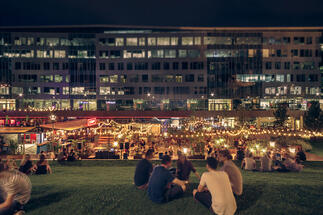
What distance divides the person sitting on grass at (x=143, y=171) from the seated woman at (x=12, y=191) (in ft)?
10.1

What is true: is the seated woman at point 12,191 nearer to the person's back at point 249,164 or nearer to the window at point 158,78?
the person's back at point 249,164

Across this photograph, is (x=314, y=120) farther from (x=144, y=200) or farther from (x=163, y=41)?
(x=163, y=41)

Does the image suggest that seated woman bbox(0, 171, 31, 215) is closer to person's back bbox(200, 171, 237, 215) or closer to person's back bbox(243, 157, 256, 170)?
person's back bbox(200, 171, 237, 215)

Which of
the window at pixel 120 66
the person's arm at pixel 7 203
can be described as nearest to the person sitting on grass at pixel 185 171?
the person's arm at pixel 7 203

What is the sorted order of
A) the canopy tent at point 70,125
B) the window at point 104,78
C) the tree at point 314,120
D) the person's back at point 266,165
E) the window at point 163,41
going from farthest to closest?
the window at point 104,78
the window at point 163,41
the tree at point 314,120
the canopy tent at point 70,125
the person's back at point 266,165

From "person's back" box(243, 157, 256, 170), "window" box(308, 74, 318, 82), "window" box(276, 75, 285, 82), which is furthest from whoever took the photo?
"window" box(276, 75, 285, 82)

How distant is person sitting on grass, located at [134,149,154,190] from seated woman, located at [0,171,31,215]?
122 inches

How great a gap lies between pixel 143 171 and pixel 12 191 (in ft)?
11.4

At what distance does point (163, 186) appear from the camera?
627 centimetres

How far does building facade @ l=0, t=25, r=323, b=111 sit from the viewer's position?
58969mm

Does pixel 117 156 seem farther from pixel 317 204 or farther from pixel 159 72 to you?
pixel 159 72

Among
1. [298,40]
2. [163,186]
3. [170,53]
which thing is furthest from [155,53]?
[163,186]

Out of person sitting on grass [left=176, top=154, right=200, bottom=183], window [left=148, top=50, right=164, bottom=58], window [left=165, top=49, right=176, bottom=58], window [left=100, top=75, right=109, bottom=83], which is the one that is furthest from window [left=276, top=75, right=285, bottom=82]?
person sitting on grass [left=176, top=154, right=200, bottom=183]

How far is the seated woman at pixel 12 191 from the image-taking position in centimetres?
550
